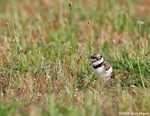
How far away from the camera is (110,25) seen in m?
7.63

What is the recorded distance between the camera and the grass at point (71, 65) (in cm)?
443

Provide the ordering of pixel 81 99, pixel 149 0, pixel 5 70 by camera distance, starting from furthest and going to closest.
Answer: pixel 149 0, pixel 5 70, pixel 81 99

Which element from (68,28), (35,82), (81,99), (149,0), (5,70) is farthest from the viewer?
(149,0)

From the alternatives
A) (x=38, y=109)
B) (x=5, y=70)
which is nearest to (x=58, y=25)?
(x=5, y=70)

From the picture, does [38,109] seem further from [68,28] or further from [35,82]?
[68,28]

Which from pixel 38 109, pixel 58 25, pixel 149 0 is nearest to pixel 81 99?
pixel 38 109

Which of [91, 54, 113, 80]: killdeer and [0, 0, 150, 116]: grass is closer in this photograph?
[0, 0, 150, 116]: grass

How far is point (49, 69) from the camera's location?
5430mm

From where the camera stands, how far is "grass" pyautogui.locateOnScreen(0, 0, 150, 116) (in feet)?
14.5

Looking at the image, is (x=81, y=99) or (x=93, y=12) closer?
(x=81, y=99)

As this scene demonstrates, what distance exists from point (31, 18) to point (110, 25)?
1.29 metres

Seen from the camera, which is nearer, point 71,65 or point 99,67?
point 99,67

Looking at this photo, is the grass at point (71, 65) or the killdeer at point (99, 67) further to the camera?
the killdeer at point (99, 67)

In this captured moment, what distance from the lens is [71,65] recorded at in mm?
5496
